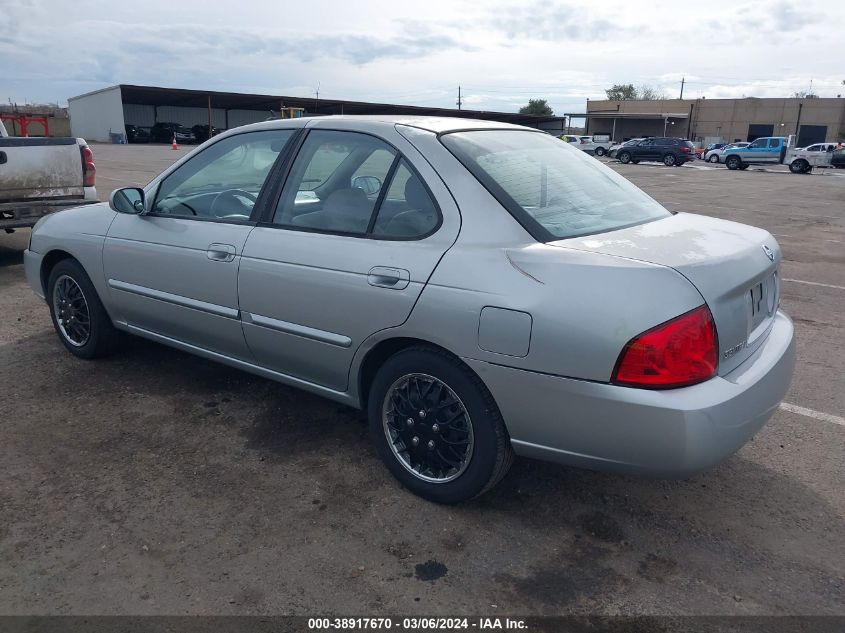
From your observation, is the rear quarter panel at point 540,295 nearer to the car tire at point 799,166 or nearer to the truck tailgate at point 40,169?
the truck tailgate at point 40,169

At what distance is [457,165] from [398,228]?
0.38 metres

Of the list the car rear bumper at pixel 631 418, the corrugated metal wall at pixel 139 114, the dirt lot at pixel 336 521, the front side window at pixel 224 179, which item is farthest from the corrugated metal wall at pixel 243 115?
the car rear bumper at pixel 631 418

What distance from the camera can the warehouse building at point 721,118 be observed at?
66.9m

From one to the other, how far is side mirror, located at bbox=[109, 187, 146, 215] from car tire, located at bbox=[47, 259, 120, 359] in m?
0.67

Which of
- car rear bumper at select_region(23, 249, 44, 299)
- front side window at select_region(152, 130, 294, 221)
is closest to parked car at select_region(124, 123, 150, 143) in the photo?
car rear bumper at select_region(23, 249, 44, 299)

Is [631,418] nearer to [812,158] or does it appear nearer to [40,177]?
[40,177]

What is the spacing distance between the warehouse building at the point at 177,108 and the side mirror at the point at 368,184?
4582 centimetres

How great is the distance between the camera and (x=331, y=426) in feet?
12.6

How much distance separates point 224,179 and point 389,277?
1.57 metres

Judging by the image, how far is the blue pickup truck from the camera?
36500 millimetres

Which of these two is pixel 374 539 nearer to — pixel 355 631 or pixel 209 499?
pixel 355 631

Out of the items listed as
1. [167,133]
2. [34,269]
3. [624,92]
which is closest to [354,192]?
[34,269]

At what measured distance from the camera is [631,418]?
2.43 m

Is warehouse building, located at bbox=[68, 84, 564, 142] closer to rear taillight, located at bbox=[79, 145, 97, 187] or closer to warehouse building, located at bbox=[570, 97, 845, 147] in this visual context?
warehouse building, located at bbox=[570, 97, 845, 147]
